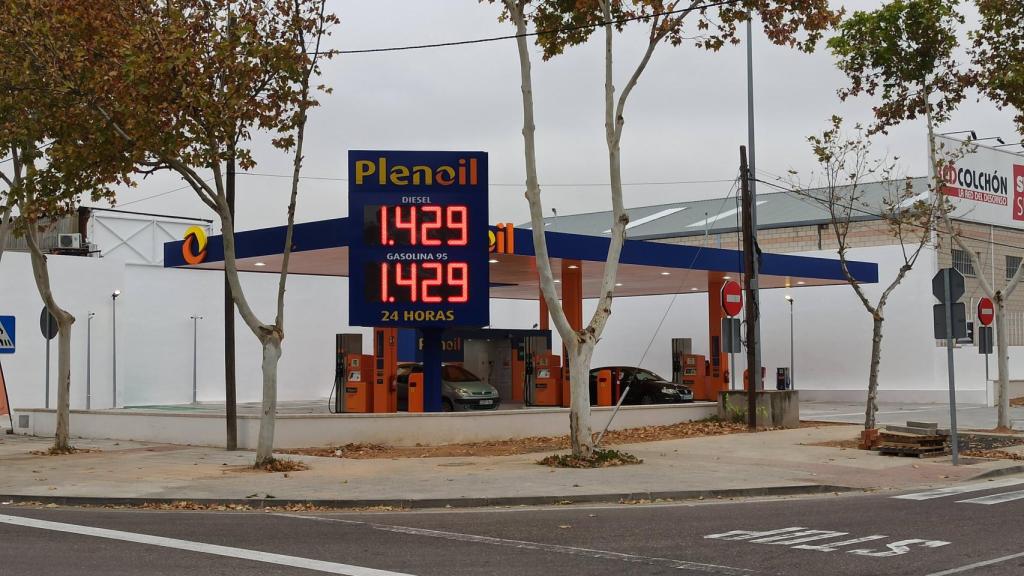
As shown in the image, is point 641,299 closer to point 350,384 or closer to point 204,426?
point 350,384

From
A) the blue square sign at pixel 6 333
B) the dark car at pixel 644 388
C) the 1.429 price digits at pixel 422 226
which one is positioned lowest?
the dark car at pixel 644 388

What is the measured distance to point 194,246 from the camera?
91.0ft

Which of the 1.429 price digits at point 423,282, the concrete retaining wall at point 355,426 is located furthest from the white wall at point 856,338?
the 1.429 price digits at point 423,282

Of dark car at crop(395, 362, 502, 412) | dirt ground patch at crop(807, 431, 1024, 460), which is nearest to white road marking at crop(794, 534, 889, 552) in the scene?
dirt ground patch at crop(807, 431, 1024, 460)

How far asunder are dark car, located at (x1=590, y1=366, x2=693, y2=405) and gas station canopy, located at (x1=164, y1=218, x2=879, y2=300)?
9.75 ft

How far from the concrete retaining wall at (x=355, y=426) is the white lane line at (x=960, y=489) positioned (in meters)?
9.26

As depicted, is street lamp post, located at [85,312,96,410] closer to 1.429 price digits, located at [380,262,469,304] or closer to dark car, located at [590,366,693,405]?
dark car, located at [590,366,693,405]

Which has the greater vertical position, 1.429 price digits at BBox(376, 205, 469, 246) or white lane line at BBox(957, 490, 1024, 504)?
1.429 price digits at BBox(376, 205, 469, 246)

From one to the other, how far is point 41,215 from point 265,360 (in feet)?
16.4

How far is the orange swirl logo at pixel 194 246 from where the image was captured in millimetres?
27484

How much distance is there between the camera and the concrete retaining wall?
2136 centimetres

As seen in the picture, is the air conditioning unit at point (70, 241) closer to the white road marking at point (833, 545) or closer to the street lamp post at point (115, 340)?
the street lamp post at point (115, 340)

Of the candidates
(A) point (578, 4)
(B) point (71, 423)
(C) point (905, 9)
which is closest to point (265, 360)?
(A) point (578, 4)

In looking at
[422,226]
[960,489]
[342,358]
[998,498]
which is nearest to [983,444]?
[960,489]
